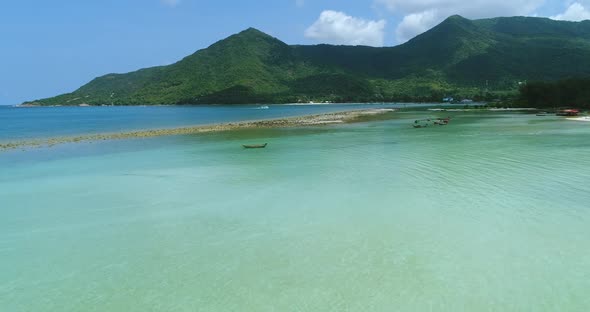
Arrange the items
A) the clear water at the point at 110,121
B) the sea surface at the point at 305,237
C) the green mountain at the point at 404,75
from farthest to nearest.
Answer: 1. the green mountain at the point at 404,75
2. the clear water at the point at 110,121
3. the sea surface at the point at 305,237

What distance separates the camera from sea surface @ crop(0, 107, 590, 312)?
7.00 meters

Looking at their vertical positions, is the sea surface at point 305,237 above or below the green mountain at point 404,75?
below

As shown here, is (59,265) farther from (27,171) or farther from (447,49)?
(447,49)

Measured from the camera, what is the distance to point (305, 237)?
31.7ft

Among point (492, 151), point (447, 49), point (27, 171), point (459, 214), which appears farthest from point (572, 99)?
point (447, 49)

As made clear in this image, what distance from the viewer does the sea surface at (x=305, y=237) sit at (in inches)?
276

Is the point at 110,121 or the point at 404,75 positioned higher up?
the point at 404,75

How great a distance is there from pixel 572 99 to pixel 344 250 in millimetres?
67121

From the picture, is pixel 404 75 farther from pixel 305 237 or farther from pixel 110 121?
pixel 305 237

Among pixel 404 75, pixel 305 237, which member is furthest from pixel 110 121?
pixel 404 75

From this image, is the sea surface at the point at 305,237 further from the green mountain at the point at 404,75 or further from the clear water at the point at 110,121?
the green mountain at the point at 404,75

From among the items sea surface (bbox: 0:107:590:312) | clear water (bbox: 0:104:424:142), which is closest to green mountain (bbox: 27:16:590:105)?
clear water (bbox: 0:104:424:142)

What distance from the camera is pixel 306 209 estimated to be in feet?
39.2

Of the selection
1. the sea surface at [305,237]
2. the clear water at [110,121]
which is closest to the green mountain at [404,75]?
the clear water at [110,121]
